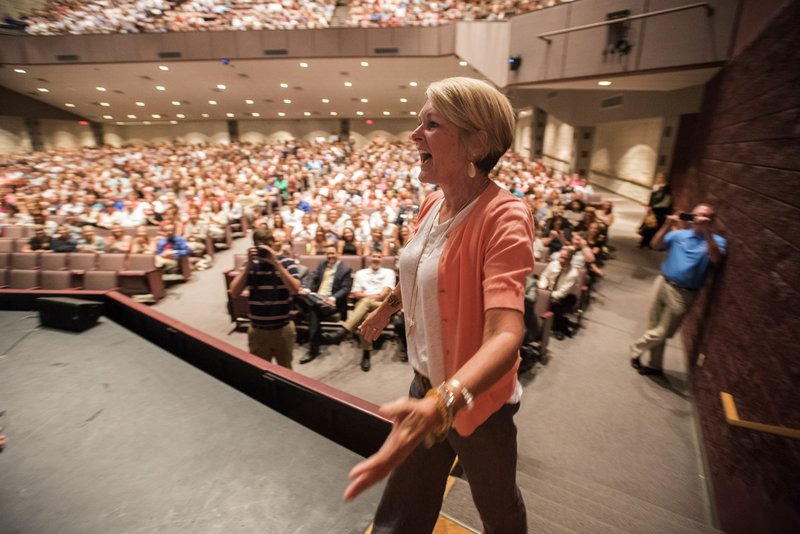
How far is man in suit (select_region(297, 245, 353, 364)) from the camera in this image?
153 inches

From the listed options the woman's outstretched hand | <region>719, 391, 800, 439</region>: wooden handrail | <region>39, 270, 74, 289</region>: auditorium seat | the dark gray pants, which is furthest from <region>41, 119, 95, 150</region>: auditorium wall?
<region>719, 391, 800, 439</region>: wooden handrail

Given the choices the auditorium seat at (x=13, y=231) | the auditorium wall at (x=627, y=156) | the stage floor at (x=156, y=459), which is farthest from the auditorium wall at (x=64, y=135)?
the auditorium wall at (x=627, y=156)

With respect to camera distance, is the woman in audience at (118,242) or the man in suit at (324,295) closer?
the man in suit at (324,295)

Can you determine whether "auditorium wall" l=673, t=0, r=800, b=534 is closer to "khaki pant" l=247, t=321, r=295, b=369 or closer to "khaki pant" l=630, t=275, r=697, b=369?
"khaki pant" l=630, t=275, r=697, b=369

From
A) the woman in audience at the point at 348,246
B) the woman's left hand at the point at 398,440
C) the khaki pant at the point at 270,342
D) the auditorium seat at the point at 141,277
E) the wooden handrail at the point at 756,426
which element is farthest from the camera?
the woman in audience at the point at 348,246

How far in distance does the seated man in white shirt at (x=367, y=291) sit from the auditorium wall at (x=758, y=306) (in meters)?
2.83

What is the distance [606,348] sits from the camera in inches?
156

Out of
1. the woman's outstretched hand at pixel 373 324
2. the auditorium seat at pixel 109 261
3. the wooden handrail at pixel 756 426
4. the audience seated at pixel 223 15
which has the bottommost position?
the auditorium seat at pixel 109 261

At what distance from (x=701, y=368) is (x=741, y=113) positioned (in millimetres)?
2182

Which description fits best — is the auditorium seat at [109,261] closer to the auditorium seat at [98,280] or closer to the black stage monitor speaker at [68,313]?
the auditorium seat at [98,280]

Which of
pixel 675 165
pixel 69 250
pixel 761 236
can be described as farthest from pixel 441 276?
pixel 675 165

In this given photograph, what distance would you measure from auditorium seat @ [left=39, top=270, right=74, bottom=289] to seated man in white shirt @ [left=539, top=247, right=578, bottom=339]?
19.1 ft

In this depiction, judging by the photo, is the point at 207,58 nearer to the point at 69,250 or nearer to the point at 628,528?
the point at 69,250

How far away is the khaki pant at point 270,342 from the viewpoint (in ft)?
9.46
